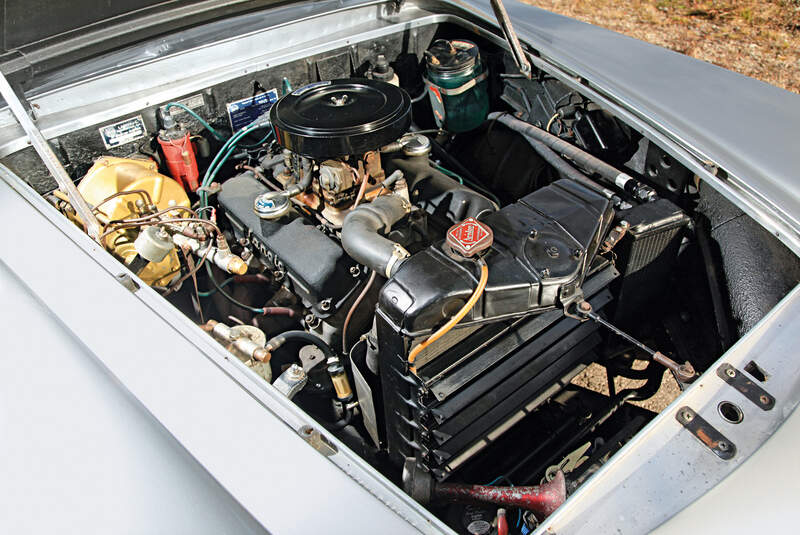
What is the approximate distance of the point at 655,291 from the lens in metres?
1.53

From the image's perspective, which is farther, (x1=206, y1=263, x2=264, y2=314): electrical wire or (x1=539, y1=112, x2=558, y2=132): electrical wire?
(x1=539, y1=112, x2=558, y2=132): electrical wire

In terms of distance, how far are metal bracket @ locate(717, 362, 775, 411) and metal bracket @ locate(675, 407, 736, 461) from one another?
3.7 inches

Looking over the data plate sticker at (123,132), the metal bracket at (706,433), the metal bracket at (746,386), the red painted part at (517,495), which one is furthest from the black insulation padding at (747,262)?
the data plate sticker at (123,132)

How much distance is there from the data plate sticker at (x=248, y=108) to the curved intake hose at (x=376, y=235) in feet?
2.35

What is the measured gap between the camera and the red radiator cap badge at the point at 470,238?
3.58 feet

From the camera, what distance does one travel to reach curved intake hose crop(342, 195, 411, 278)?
1311 mm

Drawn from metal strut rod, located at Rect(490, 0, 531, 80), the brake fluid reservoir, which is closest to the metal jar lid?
the brake fluid reservoir

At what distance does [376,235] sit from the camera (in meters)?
1.38

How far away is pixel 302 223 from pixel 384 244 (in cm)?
46

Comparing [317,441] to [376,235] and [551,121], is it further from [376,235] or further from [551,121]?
[551,121]

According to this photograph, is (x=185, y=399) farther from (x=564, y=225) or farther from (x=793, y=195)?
(x=793, y=195)

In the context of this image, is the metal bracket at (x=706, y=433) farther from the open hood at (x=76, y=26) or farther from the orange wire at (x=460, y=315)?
the open hood at (x=76, y=26)

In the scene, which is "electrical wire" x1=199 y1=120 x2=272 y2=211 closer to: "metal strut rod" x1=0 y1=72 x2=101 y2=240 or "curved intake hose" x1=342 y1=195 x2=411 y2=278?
"metal strut rod" x1=0 y1=72 x2=101 y2=240

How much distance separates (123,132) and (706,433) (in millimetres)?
1717
